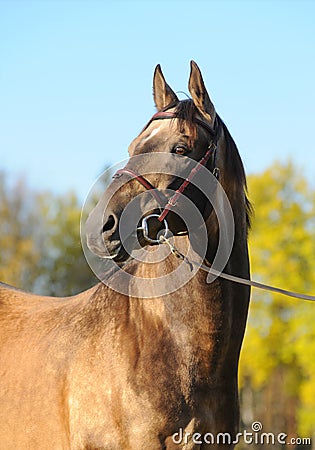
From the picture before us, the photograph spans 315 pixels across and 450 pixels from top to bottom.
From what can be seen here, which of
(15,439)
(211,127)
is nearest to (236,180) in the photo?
(211,127)

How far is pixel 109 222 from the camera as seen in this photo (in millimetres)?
4203

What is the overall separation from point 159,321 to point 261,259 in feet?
80.6

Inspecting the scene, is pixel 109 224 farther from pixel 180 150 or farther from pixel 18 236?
pixel 18 236

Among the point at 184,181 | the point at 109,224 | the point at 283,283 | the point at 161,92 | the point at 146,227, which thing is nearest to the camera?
the point at 109,224

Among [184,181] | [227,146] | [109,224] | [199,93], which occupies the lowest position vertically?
[109,224]

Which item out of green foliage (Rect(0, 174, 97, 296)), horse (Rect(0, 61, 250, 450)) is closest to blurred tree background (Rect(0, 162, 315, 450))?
green foliage (Rect(0, 174, 97, 296))

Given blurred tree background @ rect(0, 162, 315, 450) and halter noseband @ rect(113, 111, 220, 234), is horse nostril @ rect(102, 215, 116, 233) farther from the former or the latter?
blurred tree background @ rect(0, 162, 315, 450)

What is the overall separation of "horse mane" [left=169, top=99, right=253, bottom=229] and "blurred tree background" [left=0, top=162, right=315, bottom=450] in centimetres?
2130

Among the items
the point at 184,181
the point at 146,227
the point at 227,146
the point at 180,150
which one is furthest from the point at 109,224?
the point at 227,146

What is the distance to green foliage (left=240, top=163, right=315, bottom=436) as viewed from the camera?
1069 inches

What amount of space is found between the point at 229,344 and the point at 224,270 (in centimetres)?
52

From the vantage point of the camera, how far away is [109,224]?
165 inches

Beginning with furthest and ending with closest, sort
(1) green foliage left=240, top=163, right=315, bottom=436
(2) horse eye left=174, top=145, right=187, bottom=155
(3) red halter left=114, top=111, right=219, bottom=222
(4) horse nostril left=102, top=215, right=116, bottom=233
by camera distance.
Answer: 1. (1) green foliage left=240, top=163, right=315, bottom=436
2. (2) horse eye left=174, top=145, right=187, bottom=155
3. (3) red halter left=114, top=111, right=219, bottom=222
4. (4) horse nostril left=102, top=215, right=116, bottom=233

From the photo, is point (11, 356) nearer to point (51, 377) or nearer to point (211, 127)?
point (51, 377)
